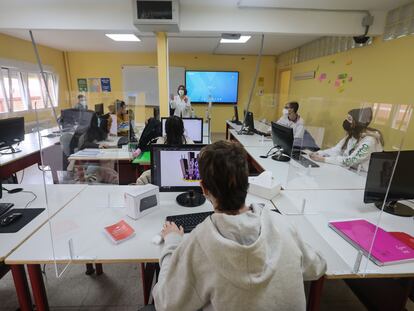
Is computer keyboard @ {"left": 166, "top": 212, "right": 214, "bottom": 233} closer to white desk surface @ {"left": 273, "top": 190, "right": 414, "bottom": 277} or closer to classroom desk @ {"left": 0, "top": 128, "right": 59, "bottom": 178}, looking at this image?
white desk surface @ {"left": 273, "top": 190, "right": 414, "bottom": 277}

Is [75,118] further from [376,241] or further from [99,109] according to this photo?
[376,241]

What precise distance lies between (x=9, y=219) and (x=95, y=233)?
0.55 metres

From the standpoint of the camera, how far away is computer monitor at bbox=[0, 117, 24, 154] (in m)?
2.95

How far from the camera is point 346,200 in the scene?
176 cm

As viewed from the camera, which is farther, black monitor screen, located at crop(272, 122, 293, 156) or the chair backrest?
the chair backrest

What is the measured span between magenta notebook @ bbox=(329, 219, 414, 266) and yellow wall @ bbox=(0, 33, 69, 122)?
392cm

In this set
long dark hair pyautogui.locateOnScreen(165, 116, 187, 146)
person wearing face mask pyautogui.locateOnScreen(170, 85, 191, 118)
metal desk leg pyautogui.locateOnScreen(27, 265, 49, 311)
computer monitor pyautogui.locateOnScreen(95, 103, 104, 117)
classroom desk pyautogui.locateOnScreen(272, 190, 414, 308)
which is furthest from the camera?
person wearing face mask pyautogui.locateOnScreen(170, 85, 191, 118)

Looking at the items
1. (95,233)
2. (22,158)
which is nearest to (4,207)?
(95,233)

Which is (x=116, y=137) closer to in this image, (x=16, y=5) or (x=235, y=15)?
(x=16, y=5)

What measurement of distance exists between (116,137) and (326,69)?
422cm

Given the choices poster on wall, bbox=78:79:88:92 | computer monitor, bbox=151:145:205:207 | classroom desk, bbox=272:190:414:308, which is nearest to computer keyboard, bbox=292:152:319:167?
classroom desk, bbox=272:190:414:308

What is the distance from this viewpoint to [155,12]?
315cm

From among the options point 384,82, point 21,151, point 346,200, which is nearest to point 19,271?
point 346,200

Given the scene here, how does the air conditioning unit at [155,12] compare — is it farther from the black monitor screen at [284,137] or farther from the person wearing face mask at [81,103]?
the black monitor screen at [284,137]
